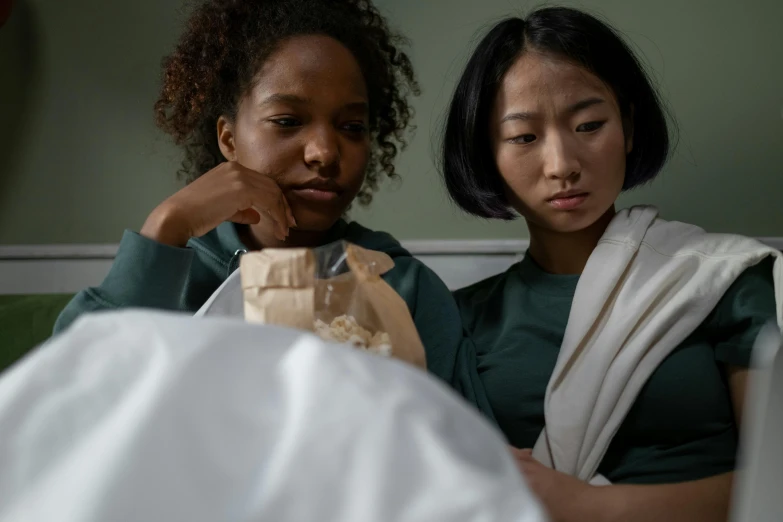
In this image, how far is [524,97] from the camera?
101 centimetres

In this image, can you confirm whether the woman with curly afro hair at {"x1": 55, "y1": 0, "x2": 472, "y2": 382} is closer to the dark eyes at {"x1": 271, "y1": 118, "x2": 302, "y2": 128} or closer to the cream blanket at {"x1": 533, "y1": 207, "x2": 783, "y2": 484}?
the dark eyes at {"x1": 271, "y1": 118, "x2": 302, "y2": 128}

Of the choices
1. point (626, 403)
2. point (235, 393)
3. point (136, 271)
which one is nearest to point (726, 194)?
point (626, 403)

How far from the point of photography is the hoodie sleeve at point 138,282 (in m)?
0.91

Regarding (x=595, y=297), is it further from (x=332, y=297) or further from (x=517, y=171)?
(x=332, y=297)

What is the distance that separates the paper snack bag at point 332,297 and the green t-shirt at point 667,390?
0.28 meters

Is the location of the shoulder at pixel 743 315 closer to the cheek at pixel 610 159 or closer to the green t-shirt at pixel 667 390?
the green t-shirt at pixel 667 390

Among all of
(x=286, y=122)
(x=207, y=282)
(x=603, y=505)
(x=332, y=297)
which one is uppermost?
(x=286, y=122)

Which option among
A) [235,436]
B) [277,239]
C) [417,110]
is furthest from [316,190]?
[235,436]

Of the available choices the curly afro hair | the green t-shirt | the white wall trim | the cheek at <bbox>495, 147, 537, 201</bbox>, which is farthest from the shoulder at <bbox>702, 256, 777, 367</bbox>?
the curly afro hair

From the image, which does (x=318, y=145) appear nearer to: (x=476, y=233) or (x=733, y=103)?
(x=476, y=233)

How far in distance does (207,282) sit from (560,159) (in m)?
0.49

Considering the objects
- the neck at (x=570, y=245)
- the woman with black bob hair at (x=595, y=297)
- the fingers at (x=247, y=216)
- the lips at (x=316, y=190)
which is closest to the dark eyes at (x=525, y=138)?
the woman with black bob hair at (x=595, y=297)

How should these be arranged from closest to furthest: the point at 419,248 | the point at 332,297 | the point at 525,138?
the point at 332,297 → the point at 525,138 → the point at 419,248

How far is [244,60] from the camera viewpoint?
1.13 m
